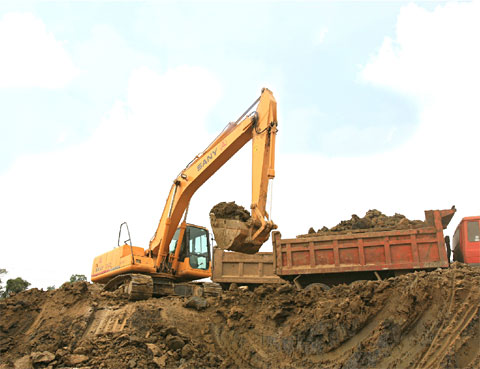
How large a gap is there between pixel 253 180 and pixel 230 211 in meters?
0.81

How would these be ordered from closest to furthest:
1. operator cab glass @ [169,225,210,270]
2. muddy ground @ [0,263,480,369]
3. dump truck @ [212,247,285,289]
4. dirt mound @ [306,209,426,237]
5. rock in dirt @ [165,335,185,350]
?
muddy ground @ [0,263,480,369] < rock in dirt @ [165,335,185,350] < dirt mound @ [306,209,426,237] < operator cab glass @ [169,225,210,270] < dump truck @ [212,247,285,289]

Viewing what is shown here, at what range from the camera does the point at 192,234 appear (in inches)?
485

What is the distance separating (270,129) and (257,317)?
3933 mm

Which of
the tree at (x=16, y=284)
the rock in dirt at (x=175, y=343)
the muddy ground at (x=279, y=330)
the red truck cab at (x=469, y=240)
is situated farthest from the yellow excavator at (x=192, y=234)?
the tree at (x=16, y=284)

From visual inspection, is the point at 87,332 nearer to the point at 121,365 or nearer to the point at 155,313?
the point at 155,313

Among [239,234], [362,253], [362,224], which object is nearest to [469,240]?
[362,224]

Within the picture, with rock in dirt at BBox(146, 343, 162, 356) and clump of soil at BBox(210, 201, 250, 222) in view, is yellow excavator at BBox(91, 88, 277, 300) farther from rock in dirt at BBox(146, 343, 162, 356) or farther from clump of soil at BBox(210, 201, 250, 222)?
rock in dirt at BBox(146, 343, 162, 356)

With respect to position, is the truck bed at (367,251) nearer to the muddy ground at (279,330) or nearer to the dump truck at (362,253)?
the dump truck at (362,253)

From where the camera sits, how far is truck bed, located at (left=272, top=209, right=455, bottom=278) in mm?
8641

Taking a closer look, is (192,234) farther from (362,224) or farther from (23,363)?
(23,363)

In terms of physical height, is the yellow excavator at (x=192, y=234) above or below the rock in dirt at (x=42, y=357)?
above

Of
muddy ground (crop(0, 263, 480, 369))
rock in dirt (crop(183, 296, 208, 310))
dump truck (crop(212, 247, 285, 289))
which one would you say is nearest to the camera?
muddy ground (crop(0, 263, 480, 369))

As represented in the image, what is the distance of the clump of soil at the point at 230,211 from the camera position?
801 cm

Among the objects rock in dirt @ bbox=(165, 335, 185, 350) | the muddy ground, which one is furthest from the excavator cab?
rock in dirt @ bbox=(165, 335, 185, 350)
